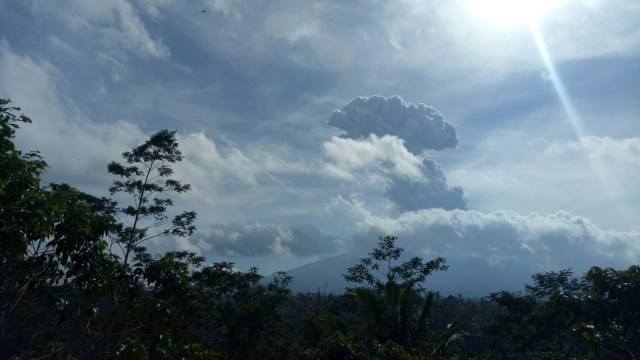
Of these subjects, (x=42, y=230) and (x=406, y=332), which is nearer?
(x=42, y=230)

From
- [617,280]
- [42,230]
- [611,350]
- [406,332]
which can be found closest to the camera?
[42,230]

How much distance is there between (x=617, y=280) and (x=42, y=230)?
39.7ft

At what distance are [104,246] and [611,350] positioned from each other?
1306cm

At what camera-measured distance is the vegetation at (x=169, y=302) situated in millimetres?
5859

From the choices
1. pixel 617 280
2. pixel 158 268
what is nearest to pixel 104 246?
pixel 158 268

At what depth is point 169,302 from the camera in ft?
25.1

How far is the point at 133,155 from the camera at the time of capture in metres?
25.8

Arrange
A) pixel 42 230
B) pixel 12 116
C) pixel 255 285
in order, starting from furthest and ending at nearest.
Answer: pixel 255 285 < pixel 12 116 < pixel 42 230

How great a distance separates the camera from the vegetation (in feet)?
19.2

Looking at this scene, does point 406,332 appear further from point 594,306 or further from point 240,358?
point 240,358

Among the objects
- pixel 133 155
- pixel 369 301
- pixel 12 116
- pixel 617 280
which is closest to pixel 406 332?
pixel 369 301

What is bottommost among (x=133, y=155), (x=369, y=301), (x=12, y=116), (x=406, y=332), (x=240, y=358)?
(x=240, y=358)

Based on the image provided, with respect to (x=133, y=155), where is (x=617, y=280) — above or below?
below

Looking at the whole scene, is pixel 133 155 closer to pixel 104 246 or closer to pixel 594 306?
pixel 104 246
